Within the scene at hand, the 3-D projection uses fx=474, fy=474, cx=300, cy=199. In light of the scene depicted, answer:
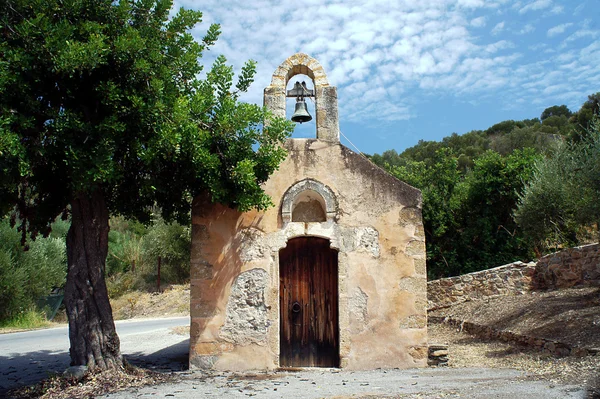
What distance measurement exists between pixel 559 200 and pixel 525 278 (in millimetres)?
2570

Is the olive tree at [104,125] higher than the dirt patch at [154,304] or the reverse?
higher

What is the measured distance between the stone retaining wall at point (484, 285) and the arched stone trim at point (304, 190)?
8.77 meters

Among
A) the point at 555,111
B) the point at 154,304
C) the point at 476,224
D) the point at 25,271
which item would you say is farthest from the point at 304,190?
the point at 555,111

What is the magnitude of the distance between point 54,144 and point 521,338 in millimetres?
9133

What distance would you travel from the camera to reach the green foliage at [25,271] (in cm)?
1777

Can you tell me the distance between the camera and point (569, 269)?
13.2 metres

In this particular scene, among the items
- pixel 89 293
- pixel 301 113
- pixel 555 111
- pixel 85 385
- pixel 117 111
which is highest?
pixel 555 111

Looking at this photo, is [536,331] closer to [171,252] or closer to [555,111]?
[171,252]

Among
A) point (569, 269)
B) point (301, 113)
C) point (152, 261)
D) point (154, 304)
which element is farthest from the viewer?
point (152, 261)

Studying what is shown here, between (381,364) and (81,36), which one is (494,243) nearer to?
(381,364)

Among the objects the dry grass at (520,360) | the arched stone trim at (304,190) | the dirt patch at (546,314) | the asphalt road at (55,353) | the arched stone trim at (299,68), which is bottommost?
the asphalt road at (55,353)

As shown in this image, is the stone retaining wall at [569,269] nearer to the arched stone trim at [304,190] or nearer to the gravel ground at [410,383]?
the gravel ground at [410,383]

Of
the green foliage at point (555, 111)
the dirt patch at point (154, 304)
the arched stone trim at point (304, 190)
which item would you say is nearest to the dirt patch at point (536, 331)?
the arched stone trim at point (304, 190)

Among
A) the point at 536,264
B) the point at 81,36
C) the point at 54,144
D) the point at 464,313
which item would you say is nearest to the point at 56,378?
the point at 54,144
